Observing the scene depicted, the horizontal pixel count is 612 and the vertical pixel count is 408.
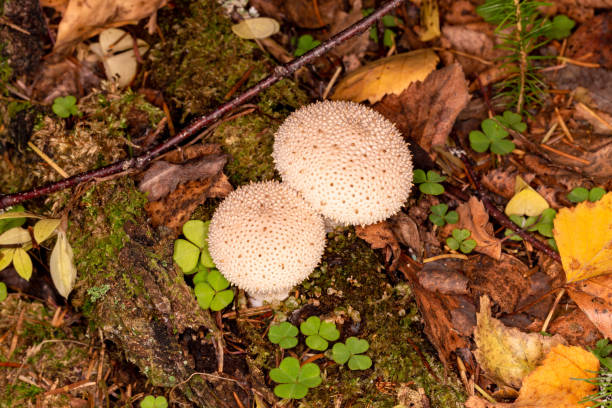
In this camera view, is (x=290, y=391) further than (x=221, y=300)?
No

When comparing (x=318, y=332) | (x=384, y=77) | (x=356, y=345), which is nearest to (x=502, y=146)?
(x=384, y=77)

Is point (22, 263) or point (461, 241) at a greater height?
point (22, 263)

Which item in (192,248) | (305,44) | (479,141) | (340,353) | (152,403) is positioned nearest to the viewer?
(340,353)

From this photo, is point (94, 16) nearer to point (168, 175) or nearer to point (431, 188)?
point (168, 175)

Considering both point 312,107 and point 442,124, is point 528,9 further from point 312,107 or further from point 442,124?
point 312,107

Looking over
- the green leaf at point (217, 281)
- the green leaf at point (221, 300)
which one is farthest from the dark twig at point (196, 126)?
the green leaf at point (221, 300)

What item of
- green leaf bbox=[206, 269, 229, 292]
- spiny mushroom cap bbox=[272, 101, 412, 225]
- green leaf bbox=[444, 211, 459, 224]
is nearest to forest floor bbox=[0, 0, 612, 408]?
green leaf bbox=[444, 211, 459, 224]

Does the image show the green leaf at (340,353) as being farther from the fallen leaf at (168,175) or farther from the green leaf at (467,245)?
the fallen leaf at (168,175)

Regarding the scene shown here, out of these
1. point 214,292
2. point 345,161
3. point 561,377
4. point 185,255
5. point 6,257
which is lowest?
point 561,377
